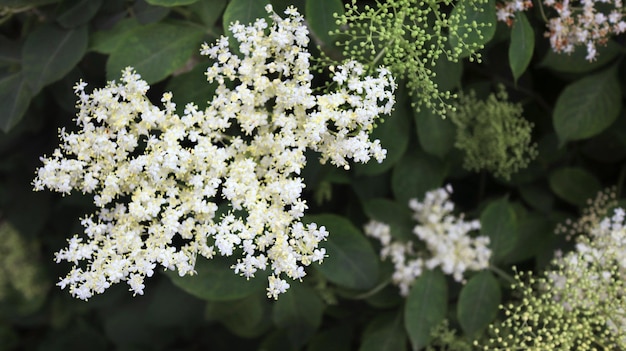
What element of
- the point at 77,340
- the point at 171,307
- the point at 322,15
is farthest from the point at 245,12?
the point at 77,340

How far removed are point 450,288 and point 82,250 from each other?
27.5 inches

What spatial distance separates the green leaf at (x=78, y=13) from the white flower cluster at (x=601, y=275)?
2.49ft

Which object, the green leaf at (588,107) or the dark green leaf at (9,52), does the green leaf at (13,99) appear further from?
the green leaf at (588,107)

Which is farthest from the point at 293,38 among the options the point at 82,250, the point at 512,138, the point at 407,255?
the point at 407,255

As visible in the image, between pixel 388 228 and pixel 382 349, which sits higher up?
pixel 388 228

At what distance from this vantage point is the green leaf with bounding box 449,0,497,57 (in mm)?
925

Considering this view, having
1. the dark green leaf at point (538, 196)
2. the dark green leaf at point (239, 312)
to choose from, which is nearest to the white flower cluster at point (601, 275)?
the dark green leaf at point (538, 196)

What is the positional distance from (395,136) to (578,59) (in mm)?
312

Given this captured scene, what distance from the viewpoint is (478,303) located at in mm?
1173

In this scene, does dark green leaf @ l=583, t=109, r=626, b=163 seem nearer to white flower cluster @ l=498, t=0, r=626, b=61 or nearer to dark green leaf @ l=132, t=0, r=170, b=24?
white flower cluster @ l=498, t=0, r=626, b=61

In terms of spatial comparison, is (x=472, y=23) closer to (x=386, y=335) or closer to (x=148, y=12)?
(x=148, y=12)

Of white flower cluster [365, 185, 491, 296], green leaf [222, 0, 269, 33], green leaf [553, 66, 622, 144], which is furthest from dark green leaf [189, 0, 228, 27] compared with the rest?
green leaf [553, 66, 622, 144]

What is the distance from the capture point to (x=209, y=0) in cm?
107

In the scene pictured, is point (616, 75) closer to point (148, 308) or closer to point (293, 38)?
point (293, 38)
